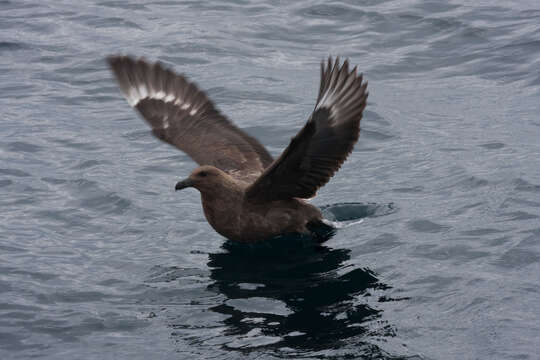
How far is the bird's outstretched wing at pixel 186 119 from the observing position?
8.48 meters

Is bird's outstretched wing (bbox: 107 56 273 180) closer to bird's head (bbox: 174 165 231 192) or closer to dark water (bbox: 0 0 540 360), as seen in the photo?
dark water (bbox: 0 0 540 360)

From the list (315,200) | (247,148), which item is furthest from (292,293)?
(247,148)

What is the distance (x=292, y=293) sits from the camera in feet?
21.6

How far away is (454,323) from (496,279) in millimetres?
759

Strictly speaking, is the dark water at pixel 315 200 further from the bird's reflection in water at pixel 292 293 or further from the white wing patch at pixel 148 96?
the white wing patch at pixel 148 96

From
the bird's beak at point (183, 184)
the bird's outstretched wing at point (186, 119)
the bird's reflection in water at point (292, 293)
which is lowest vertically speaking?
the bird's reflection in water at point (292, 293)

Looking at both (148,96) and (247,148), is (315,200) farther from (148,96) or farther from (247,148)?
(148,96)

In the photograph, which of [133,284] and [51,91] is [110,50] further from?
[133,284]

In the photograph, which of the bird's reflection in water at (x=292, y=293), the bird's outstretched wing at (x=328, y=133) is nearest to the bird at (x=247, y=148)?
the bird's outstretched wing at (x=328, y=133)

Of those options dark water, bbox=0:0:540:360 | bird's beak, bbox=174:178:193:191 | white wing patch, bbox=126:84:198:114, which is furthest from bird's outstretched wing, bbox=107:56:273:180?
bird's beak, bbox=174:178:193:191

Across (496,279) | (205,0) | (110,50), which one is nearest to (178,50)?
(110,50)

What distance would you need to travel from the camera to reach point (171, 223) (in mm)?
8133

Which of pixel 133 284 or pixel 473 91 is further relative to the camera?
pixel 473 91

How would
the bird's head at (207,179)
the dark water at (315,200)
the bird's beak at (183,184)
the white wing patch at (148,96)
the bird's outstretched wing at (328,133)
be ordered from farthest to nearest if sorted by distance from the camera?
the white wing patch at (148,96), the bird's head at (207,179), the bird's beak at (183,184), the bird's outstretched wing at (328,133), the dark water at (315,200)
